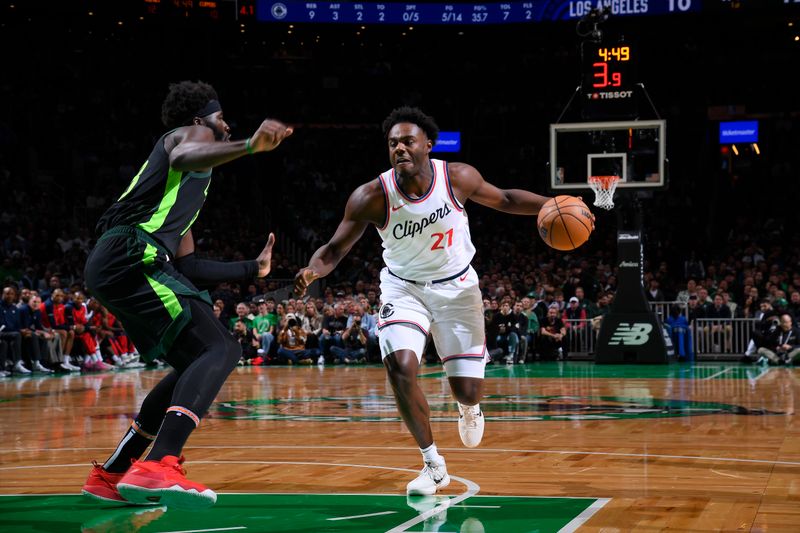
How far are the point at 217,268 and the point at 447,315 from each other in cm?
161

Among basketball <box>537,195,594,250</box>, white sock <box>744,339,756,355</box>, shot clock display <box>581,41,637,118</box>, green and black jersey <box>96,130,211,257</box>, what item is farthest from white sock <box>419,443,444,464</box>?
white sock <box>744,339,756,355</box>

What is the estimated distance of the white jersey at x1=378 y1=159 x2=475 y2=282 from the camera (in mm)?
6008

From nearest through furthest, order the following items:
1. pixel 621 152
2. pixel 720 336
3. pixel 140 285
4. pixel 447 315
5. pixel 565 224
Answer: pixel 140 285
pixel 565 224
pixel 447 315
pixel 621 152
pixel 720 336

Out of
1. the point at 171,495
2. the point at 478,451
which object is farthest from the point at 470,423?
the point at 171,495

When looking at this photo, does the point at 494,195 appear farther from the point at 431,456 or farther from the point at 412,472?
the point at 412,472

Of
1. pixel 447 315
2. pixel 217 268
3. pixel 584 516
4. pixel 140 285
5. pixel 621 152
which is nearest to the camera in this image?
pixel 140 285

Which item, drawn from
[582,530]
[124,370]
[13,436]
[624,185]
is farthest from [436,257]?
[124,370]

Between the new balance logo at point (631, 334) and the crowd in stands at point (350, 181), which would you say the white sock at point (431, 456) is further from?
the new balance logo at point (631, 334)

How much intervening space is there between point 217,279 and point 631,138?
46.5ft

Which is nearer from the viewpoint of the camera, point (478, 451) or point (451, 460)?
point (451, 460)

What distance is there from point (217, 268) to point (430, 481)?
1.69m

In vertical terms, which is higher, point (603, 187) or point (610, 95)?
point (610, 95)

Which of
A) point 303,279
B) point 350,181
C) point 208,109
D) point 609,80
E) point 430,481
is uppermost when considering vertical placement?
point 609,80

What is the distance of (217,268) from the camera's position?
5.08 meters
